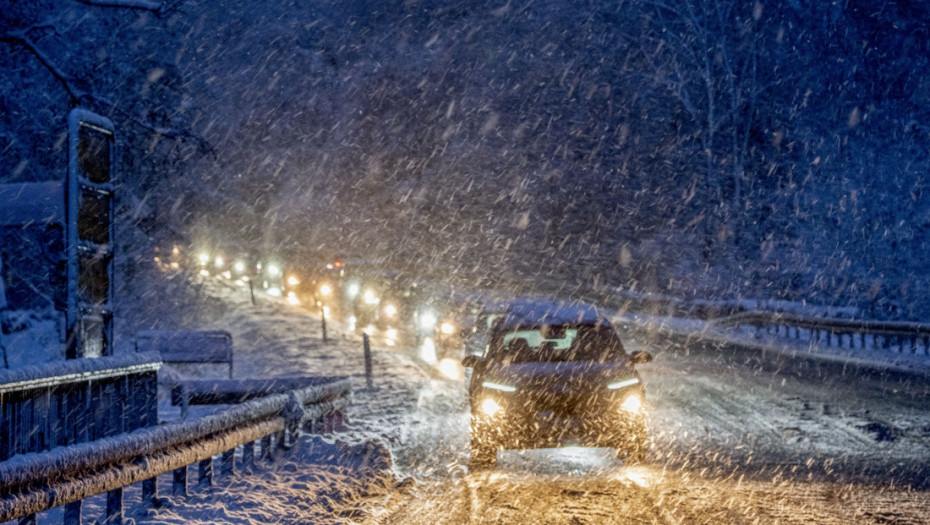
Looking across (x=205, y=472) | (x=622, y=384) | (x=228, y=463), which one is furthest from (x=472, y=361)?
(x=205, y=472)

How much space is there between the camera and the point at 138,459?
17.8ft

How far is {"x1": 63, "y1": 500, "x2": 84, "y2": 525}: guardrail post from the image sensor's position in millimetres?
4910

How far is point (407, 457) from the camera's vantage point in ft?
29.3

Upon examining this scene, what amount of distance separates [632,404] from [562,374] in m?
0.74

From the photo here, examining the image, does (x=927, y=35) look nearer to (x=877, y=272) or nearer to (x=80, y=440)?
(x=877, y=272)

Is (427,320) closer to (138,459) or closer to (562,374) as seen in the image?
(562,374)

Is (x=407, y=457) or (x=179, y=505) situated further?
(x=407, y=457)

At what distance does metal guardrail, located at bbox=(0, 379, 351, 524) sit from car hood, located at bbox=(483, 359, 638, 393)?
84.6 inches

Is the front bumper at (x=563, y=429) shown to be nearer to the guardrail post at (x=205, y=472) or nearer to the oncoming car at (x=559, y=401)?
the oncoming car at (x=559, y=401)

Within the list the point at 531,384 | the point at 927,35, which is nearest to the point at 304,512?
the point at 531,384

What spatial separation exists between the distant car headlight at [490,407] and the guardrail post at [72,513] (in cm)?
401

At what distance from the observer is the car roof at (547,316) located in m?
9.18

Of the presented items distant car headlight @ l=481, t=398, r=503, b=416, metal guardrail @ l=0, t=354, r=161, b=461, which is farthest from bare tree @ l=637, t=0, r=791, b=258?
metal guardrail @ l=0, t=354, r=161, b=461

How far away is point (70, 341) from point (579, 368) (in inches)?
211
